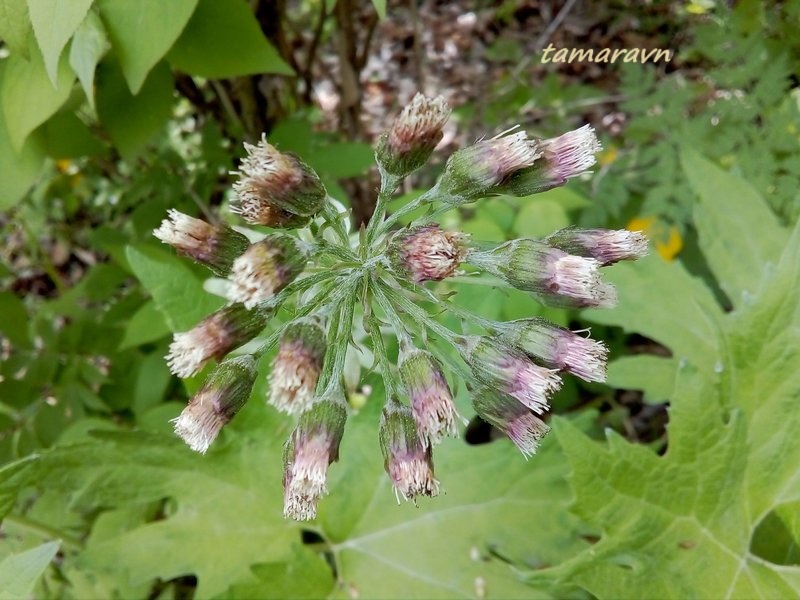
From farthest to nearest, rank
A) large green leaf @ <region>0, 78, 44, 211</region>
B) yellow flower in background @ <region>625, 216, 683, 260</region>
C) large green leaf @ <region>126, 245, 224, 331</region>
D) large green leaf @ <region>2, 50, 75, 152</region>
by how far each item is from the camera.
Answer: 1. yellow flower in background @ <region>625, 216, 683, 260</region>
2. large green leaf @ <region>126, 245, 224, 331</region>
3. large green leaf @ <region>0, 78, 44, 211</region>
4. large green leaf @ <region>2, 50, 75, 152</region>

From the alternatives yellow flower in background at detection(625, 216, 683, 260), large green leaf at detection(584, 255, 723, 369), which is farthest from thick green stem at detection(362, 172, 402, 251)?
yellow flower in background at detection(625, 216, 683, 260)

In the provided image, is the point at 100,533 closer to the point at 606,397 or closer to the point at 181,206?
the point at 181,206

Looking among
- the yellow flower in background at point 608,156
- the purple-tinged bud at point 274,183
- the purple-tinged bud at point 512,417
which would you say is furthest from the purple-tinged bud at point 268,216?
the yellow flower in background at point 608,156

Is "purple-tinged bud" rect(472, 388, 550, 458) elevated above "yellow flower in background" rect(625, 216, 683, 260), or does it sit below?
above

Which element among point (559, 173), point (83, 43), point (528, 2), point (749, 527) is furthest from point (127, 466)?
point (528, 2)

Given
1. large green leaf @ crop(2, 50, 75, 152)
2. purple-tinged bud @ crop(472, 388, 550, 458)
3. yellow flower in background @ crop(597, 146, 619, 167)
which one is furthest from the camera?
yellow flower in background @ crop(597, 146, 619, 167)

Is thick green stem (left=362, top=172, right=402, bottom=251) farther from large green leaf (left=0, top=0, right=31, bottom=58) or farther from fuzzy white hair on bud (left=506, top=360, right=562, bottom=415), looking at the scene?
large green leaf (left=0, top=0, right=31, bottom=58)

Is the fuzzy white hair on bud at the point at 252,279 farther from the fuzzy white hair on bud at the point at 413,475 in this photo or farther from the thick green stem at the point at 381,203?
the fuzzy white hair on bud at the point at 413,475

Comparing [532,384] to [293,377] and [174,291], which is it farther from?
[174,291]
